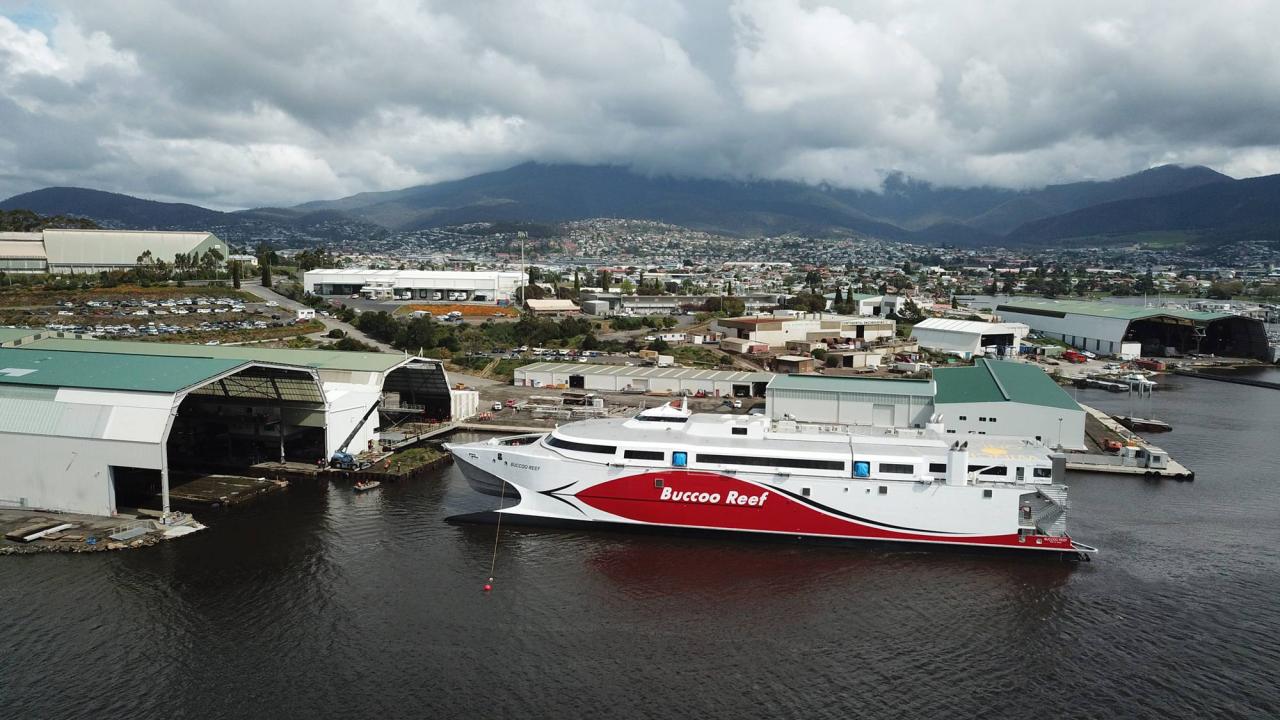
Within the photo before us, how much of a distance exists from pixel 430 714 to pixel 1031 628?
1441 centimetres

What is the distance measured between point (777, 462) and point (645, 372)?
25827mm

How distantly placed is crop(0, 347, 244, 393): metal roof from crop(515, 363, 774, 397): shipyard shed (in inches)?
892

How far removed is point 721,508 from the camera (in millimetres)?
23969

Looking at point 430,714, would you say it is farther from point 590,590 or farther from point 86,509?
point 86,509

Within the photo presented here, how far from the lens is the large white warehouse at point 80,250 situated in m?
103

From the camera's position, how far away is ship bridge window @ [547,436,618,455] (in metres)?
24.4

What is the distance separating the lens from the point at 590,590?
2073 centimetres

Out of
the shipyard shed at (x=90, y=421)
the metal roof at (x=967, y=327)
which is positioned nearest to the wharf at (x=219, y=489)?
the shipyard shed at (x=90, y=421)

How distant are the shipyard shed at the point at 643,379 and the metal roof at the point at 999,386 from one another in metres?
10.5

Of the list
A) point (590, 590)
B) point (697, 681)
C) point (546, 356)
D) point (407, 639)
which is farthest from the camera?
point (546, 356)

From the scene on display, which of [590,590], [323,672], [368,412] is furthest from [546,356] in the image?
[323,672]

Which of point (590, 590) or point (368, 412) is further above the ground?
point (368, 412)

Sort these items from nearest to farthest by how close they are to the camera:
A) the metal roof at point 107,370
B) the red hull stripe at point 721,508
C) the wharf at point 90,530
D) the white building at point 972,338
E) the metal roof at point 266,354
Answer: the wharf at point 90,530, the red hull stripe at point 721,508, the metal roof at point 107,370, the metal roof at point 266,354, the white building at point 972,338

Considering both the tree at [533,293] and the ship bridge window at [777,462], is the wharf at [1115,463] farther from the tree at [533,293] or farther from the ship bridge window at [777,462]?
the tree at [533,293]
